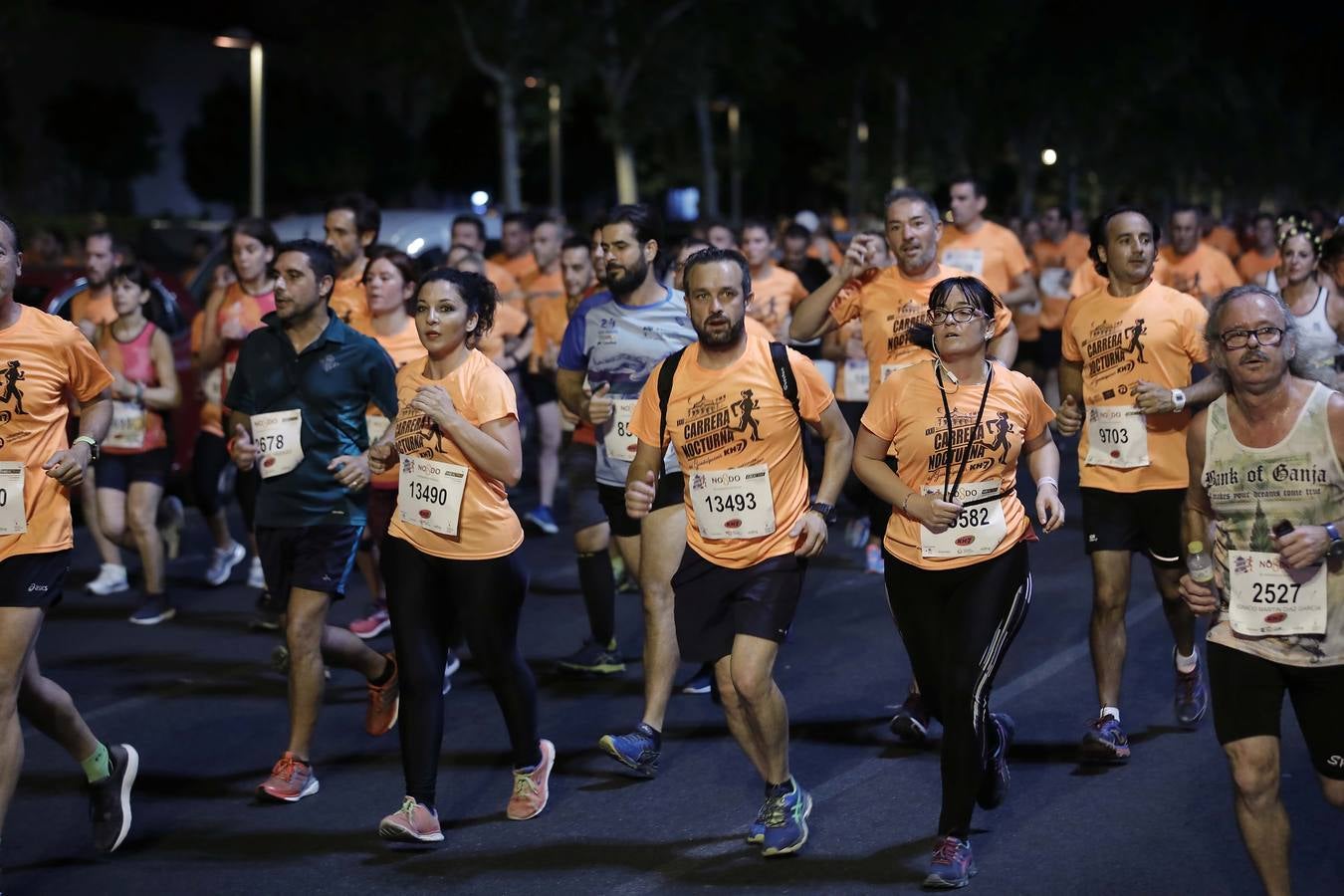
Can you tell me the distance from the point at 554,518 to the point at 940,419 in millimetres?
7567

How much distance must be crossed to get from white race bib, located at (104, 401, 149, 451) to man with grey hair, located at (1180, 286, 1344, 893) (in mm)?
6628

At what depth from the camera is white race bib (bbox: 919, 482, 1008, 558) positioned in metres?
5.70

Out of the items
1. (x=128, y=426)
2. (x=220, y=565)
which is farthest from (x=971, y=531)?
(x=220, y=565)

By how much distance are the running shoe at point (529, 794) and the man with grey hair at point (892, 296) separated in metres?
1.65

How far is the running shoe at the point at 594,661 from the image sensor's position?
8469mm

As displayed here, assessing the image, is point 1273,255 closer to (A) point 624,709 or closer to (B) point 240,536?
(B) point 240,536

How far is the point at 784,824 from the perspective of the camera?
19.2ft

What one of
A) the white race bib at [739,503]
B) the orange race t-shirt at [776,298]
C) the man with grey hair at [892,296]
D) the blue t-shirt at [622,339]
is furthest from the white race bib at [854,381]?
the white race bib at [739,503]

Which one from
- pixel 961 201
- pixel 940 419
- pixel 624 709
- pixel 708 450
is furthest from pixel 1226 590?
pixel 961 201

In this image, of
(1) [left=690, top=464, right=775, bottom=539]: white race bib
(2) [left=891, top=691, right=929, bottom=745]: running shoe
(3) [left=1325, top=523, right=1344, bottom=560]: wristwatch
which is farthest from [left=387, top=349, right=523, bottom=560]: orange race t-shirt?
(3) [left=1325, top=523, right=1344, bottom=560]: wristwatch

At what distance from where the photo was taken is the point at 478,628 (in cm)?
619

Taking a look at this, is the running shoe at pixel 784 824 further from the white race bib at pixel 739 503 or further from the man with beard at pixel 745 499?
the white race bib at pixel 739 503

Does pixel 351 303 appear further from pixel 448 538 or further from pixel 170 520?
pixel 448 538

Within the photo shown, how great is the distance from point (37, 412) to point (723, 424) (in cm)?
219
